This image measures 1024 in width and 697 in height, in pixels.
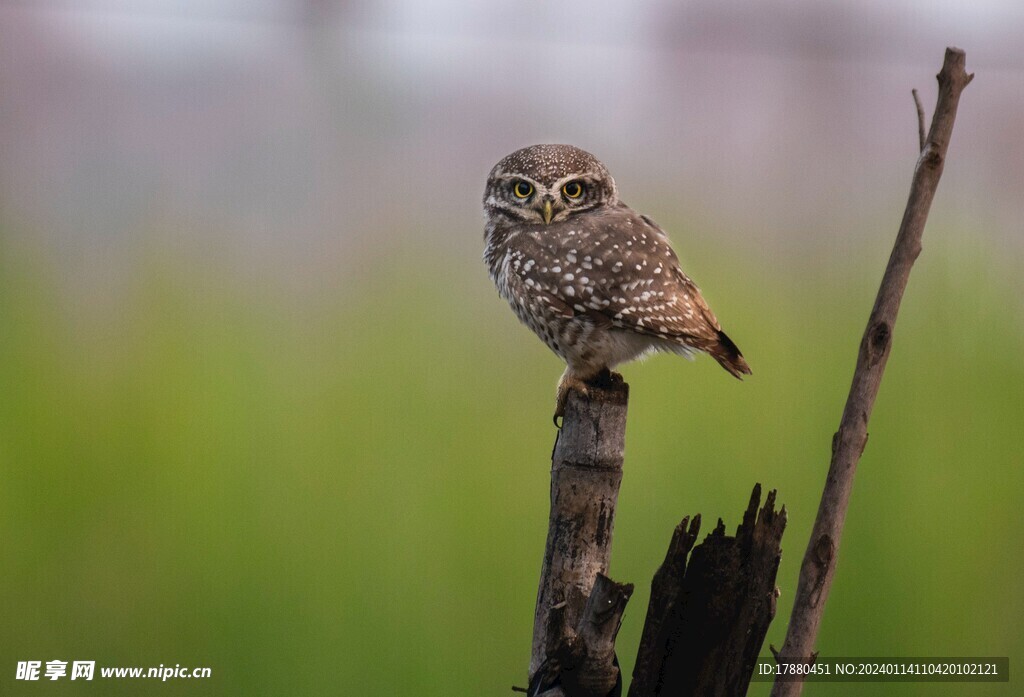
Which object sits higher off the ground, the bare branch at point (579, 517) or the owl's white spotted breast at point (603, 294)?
the owl's white spotted breast at point (603, 294)

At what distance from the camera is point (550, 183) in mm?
1854

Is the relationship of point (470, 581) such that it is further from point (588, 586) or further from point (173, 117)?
point (173, 117)

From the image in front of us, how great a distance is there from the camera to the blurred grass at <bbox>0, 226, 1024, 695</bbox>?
214cm

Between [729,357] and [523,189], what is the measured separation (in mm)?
569

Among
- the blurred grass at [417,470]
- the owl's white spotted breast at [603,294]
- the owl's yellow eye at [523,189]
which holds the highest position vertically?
the owl's yellow eye at [523,189]

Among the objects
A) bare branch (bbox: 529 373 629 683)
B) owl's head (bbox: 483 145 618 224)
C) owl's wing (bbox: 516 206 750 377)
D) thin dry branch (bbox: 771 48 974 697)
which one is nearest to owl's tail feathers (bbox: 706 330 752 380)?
owl's wing (bbox: 516 206 750 377)

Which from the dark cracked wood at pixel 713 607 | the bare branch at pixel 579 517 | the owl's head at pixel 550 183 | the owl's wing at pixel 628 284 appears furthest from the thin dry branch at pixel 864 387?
the owl's head at pixel 550 183

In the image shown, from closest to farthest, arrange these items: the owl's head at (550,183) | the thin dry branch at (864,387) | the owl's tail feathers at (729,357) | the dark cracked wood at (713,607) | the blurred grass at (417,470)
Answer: the thin dry branch at (864,387) → the dark cracked wood at (713,607) → the owl's tail feathers at (729,357) → the owl's head at (550,183) → the blurred grass at (417,470)

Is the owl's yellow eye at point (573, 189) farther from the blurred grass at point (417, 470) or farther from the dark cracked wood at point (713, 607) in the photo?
the dark cracked wood at point (713, 607)

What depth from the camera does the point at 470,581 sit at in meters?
2.22

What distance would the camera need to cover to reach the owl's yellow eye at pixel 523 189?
1868 millimetres

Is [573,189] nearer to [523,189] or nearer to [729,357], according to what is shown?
[523,189]

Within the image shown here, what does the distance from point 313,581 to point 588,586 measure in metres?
1.15

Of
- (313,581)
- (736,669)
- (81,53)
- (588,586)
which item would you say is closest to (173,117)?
(81,53)
